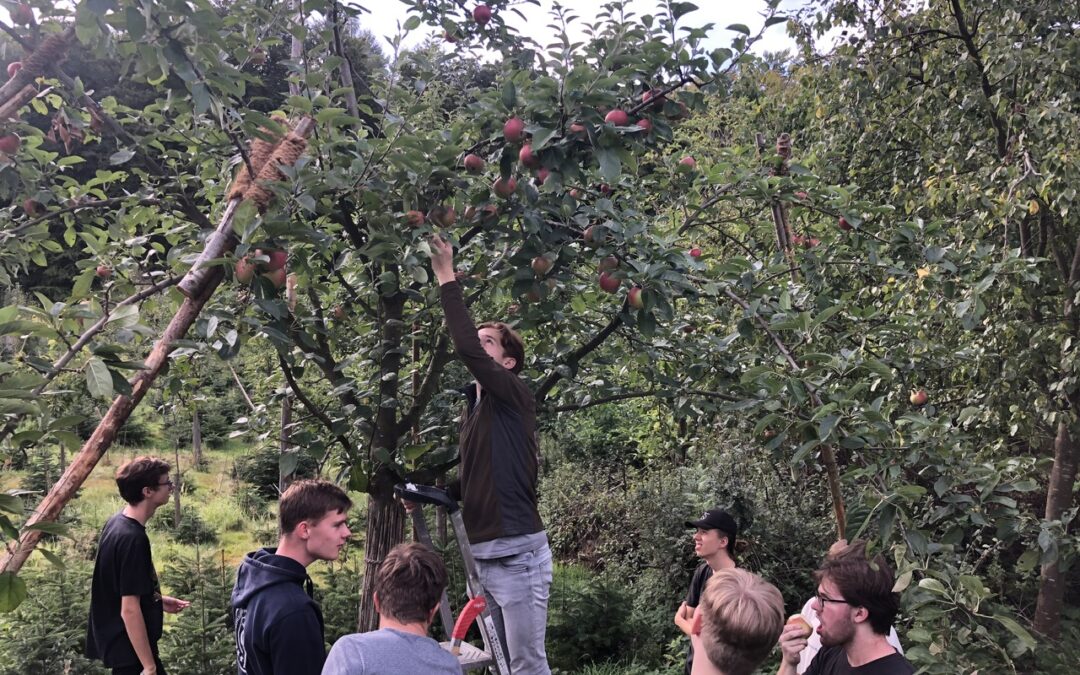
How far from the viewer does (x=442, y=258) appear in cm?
226

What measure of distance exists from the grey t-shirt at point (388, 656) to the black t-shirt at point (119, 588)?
1396 millimetres

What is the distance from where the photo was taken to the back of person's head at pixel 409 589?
180 centimetres

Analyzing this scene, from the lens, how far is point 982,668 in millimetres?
1786

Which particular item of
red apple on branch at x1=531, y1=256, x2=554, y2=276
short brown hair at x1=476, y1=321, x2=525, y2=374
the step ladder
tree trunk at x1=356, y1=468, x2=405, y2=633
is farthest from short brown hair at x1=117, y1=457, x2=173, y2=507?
red apple on branch at x1=531, y1=256, x2=554, y2=276

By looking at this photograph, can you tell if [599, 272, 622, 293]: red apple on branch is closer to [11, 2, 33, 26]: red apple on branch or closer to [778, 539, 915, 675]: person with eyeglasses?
[778, 539, 915, 675]: person with eyeglasses

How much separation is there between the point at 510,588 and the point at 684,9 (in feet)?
5.94

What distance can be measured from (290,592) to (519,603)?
32.8 inches

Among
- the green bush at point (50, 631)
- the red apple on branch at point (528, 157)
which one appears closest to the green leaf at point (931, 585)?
the red apple on branch at point (528, 157)

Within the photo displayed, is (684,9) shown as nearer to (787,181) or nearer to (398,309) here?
(787,181)

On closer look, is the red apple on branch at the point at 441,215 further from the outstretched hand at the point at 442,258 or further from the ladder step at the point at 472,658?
the ladder step at the point at 472,658

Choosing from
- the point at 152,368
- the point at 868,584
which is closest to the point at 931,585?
the point at 868,584

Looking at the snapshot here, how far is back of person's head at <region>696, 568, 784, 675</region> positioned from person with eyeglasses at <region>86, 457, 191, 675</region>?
78.7 inches

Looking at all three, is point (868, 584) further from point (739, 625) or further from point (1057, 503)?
point (1057, 503)

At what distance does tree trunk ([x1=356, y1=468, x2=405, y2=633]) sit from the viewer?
2.72m
